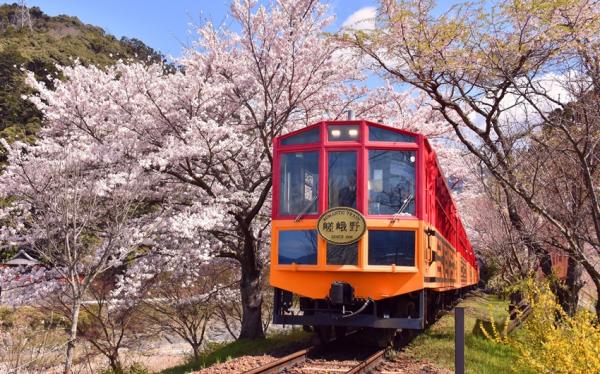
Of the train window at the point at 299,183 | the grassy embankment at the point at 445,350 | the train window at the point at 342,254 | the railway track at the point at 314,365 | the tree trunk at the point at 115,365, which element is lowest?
the tree trunk at the point at 115,365

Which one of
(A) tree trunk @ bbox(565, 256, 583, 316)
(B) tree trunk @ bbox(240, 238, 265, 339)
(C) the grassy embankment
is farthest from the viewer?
(B) tree trunk @ bbox(240, 238, 265, 339)

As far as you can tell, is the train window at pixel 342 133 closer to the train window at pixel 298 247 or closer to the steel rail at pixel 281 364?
the train window at pixel 298 247

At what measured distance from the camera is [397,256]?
6891 millimetres

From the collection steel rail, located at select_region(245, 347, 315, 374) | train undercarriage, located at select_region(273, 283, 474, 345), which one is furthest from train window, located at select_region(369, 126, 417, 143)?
steel rail, located at select_region(245, 347, 315, 374)

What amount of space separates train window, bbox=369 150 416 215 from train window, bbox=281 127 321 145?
774mm

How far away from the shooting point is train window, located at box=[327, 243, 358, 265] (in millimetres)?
6883

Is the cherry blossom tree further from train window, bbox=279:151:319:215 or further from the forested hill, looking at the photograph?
the forested hill

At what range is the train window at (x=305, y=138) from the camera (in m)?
7.37

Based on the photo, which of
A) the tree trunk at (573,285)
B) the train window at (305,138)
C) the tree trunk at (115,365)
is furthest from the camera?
the tree trunk at (115,365)

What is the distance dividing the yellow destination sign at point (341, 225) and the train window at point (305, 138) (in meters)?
1.03

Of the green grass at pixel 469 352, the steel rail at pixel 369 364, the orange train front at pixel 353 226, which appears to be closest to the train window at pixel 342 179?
the orange train front at pixel 353 226

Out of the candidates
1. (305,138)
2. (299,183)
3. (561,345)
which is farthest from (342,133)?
(561,345)

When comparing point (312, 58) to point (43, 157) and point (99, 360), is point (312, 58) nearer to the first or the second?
point (43, 157)

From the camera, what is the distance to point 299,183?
7.36 m
